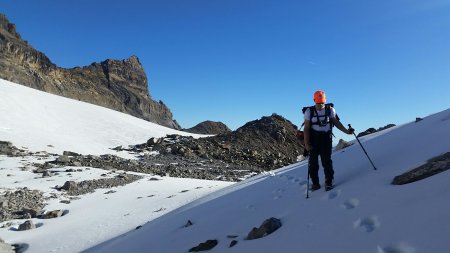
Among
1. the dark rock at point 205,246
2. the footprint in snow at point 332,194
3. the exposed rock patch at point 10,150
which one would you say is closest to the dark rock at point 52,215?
the dark rock at point 205,246

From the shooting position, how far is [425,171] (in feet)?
21.0

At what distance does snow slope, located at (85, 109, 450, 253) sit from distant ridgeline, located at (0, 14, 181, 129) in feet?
338

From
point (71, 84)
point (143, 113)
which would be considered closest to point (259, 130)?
point (71, 84)

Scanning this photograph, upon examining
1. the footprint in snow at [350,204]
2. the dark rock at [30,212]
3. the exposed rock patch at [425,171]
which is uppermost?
the dark rock at [30,212]

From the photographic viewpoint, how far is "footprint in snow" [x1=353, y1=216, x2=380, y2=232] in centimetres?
500

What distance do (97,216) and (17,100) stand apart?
120ft

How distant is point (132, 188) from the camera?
19.2m

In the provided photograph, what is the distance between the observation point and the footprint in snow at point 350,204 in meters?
6.21

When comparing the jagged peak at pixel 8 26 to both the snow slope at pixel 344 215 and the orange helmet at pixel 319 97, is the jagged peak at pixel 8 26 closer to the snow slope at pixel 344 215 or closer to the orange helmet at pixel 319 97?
the snow slope at pixel 344 215

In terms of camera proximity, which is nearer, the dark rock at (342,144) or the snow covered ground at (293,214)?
the snow covered ground at (293,214)

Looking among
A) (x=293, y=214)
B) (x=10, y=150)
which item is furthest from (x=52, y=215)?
(x=10, y=150)

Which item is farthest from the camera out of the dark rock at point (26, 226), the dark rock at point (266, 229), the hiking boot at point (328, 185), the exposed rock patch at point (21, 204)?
the exposed rock patch at point (21, 204)

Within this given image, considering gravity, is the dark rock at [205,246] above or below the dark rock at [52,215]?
below

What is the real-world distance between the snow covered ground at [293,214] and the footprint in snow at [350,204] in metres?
0.02
